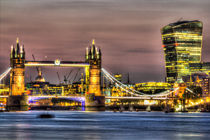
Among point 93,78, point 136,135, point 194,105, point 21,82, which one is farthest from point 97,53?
point 136,135

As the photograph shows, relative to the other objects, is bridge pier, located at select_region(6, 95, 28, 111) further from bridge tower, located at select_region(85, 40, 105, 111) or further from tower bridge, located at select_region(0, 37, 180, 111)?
bridge tower, located at select_region(85, 40, 105, 111)

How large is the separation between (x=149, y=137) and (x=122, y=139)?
12.3 feet

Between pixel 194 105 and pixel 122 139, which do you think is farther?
pixel 194 105

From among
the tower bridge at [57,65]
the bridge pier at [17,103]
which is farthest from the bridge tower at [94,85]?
the bridge pier at [17,103]

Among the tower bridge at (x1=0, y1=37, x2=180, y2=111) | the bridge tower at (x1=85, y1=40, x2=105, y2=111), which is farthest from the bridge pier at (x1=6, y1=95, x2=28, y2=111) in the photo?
the bridge tower at (x1=85, y1=40, x2=105, y2=111)

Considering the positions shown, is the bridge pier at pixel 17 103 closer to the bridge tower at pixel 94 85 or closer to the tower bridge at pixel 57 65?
the tower bridge at pixel 57 65

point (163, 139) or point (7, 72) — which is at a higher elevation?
point (7, 72)

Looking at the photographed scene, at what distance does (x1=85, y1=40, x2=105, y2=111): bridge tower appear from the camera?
164875mm

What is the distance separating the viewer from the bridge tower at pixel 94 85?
164875 millimetres

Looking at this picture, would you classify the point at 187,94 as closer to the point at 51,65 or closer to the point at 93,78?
the point at 93,78

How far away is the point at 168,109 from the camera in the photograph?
545ft

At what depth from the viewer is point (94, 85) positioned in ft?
550

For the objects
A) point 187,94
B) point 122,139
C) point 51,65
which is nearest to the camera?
point 122,139

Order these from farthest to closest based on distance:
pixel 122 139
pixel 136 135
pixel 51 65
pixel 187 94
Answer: pixel 187 94 < pixel 51 65 < pixel 136 135 < pixel 122 139
